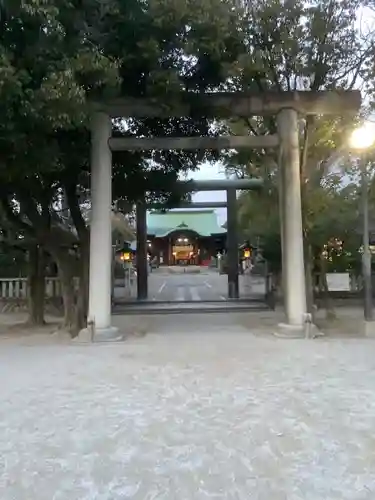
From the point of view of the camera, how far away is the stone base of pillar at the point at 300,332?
30.6 feet

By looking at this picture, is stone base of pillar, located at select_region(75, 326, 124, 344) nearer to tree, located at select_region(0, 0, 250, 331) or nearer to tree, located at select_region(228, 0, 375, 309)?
tree, located at select_region(0, 0, 250, 331)

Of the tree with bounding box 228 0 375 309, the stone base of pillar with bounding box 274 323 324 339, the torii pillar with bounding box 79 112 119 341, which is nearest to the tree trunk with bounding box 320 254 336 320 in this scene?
the tree with bounding box 228 0 375 309

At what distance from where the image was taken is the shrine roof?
41188 millimetres

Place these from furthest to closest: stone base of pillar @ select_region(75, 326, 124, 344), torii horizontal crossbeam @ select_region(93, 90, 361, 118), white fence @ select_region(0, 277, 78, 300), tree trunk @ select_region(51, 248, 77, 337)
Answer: white fence @ select_region(0, 277, 78, 300) < tree trunk @ select_region(51, 248, 77, 337) < torii horizontal crossbeam @ select_region(93, 90, 361, 118) < stone base of pillar @ select_region(75, 326, 124, 344)

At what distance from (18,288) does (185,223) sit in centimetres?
2672

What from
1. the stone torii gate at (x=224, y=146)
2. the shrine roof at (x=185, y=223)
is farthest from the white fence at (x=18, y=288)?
the shrine roof at (x=185, y=223)

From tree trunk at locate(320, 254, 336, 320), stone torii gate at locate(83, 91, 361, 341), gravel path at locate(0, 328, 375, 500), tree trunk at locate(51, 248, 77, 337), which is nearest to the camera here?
gravel path at locate(0, 328, 375, 500)

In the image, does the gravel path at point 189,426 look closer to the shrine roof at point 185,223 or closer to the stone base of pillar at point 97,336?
the stone base of pillar at point 97,336

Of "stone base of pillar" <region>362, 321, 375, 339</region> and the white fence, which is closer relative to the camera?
"stone base of pillar" <region>362, 321, 375, 339</region>

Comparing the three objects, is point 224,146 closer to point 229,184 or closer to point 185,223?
point 229,184

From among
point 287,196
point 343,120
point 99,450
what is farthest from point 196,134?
point 99,450

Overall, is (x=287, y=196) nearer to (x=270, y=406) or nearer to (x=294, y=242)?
(x=294, y=242)

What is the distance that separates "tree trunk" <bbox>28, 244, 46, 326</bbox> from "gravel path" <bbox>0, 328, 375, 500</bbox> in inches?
167

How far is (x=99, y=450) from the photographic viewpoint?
3.88m
